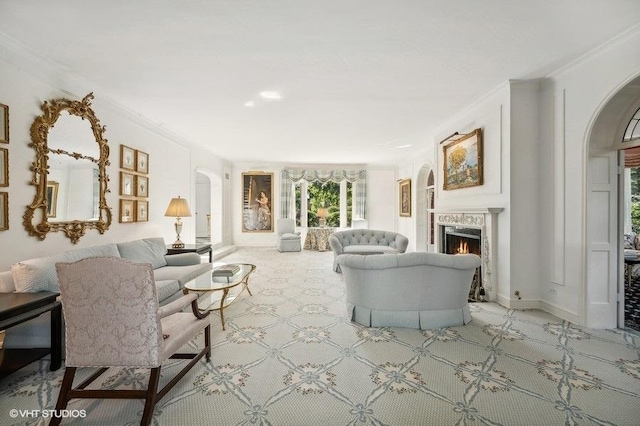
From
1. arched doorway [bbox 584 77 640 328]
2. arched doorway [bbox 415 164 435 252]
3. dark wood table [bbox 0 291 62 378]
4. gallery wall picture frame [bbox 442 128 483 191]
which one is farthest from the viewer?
arched doorway [bbox 415 164 435 252]

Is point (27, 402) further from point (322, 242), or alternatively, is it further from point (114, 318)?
point (322, 242)

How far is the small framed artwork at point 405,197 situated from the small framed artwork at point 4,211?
322 inches

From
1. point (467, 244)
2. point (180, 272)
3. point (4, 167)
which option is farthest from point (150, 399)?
point (467, 244)

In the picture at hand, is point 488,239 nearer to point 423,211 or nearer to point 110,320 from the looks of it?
point 110,320

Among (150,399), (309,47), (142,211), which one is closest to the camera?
(150,399)

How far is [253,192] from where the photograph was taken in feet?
31.5

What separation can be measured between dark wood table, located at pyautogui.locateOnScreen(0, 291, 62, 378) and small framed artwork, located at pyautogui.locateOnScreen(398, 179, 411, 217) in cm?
808

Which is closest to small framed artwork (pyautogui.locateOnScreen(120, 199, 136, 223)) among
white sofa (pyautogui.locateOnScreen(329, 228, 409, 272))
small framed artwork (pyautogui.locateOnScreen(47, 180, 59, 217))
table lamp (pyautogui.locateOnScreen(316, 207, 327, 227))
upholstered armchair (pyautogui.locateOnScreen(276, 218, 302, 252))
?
small framed artwork (pyautogui.locateOnScreen(47, 180, 59, 217))

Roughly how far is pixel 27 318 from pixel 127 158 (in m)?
2.99

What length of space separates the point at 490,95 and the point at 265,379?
14.4 ft

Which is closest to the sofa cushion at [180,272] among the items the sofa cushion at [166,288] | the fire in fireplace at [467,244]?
the sofa cushion at [166,288]

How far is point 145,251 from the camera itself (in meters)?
4.15

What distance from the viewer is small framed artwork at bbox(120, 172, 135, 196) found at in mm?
4402

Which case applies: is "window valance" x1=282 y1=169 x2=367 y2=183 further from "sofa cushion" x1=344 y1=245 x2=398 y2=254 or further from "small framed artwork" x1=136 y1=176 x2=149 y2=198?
"small framed artwork" x1=136 y1=176 x2=149 y2=198
